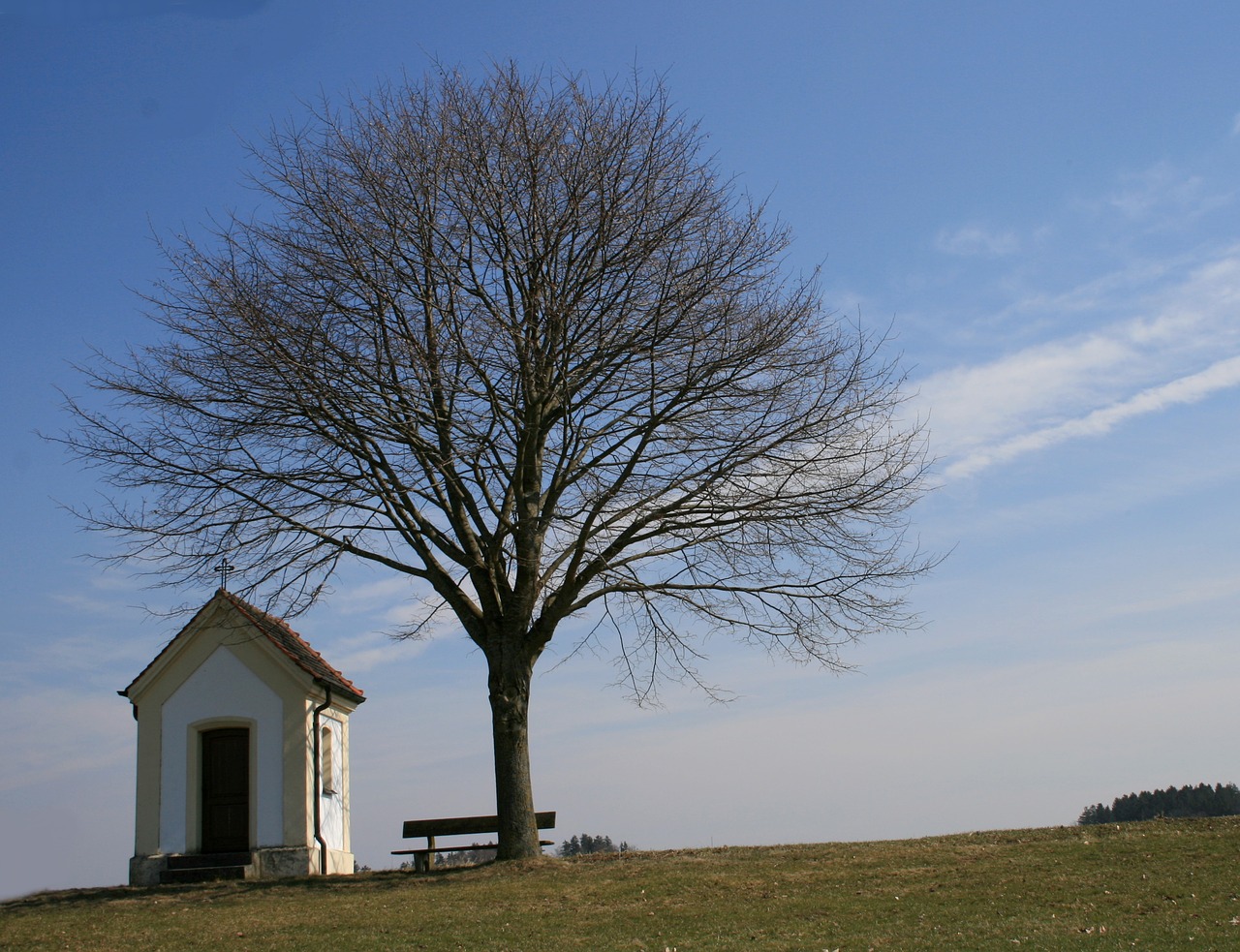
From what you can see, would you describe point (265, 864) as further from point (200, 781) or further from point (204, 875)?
point (200, 781)

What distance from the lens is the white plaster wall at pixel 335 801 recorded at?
63.3ft

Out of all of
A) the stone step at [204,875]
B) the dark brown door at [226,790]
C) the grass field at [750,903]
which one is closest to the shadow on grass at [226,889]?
the grass field at [750,903]

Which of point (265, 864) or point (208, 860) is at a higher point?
point (208, 860)

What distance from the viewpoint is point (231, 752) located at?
19.6 meters

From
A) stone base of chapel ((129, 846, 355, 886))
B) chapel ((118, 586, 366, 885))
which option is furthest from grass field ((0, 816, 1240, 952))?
chapel ((118, 586, 366, 885))

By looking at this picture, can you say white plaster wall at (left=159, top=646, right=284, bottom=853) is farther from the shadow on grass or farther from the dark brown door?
the shadow on grass

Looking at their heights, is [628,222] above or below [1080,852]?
above

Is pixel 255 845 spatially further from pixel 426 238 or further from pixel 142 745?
pixel 426 238

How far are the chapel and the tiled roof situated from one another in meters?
0.05

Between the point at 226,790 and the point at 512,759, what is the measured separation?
615 cm

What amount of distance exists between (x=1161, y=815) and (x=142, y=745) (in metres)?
16.4


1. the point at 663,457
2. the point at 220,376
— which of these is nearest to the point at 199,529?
the point at 220,376

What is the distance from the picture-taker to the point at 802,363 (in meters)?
16.8

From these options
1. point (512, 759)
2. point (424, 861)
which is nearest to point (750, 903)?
point (512, 759)
